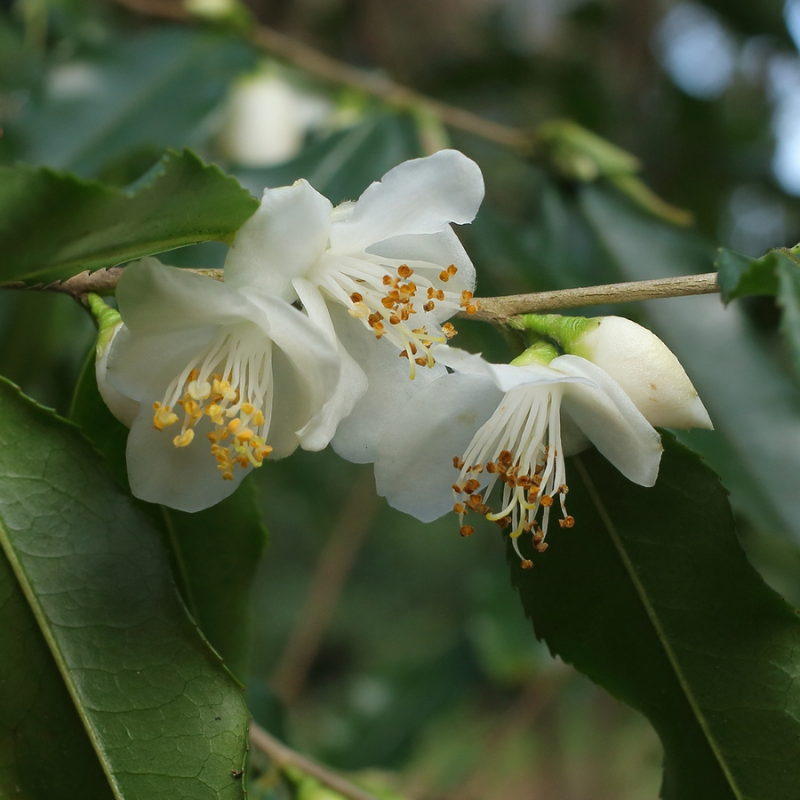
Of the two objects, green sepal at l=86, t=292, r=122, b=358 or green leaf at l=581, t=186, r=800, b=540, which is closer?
green sepal at l=86, t=292, r=122, b=358

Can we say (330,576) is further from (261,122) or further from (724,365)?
(724,365)

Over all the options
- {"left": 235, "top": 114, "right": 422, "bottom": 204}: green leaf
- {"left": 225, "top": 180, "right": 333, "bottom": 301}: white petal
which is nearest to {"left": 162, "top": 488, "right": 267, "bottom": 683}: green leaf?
{"left": 225, "top": 180, "right": 333, "bottom": 301}: white petal

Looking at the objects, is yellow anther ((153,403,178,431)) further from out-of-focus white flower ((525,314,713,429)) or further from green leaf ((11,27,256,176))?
green leaf ((11,27,256,176))

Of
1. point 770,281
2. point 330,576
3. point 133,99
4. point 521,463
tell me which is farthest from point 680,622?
point 330,576

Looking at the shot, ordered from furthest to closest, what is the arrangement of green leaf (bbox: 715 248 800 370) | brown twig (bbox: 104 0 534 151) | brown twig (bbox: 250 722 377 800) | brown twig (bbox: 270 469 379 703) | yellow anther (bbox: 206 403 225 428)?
brown twig (bbox: 270 469 379 703), brown twig (bbox: 104 0 534 151), brown twig (bbox: 250 722 377 800), yellow anther (bbox: 206 403 225 428), green leaf (bbox: 715 248 800 370)

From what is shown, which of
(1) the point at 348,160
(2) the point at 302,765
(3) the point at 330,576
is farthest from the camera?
(3) the point at 330,576
